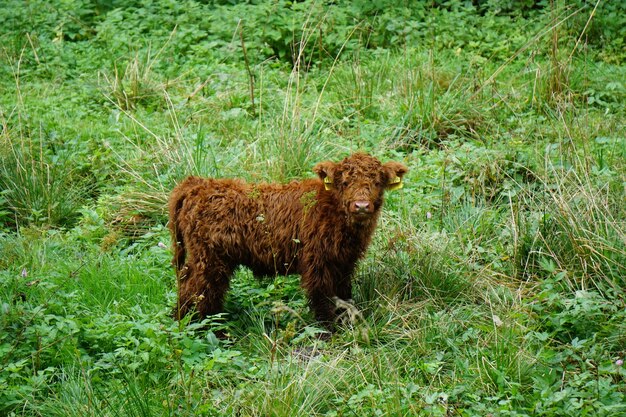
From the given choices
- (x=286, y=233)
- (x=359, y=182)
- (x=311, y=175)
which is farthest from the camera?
(x=311, y=175)

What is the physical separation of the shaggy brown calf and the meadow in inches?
10.3

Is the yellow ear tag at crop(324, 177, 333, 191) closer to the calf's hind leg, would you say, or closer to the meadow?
the meadow

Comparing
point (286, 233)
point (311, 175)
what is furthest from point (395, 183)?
point (311, 175)

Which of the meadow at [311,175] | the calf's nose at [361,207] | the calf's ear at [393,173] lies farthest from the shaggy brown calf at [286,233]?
the meadow at [311,175]

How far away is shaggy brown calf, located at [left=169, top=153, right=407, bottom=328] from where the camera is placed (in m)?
5.96

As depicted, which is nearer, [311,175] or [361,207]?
[361,207]

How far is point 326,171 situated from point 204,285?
1113 millimetres

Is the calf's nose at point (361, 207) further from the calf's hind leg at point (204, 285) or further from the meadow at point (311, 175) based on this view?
the calf's hind leg at point (204, 285)

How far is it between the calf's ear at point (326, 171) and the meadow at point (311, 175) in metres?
0.80

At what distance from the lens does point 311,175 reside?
25.8 ft

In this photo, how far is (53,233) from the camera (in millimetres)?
7461

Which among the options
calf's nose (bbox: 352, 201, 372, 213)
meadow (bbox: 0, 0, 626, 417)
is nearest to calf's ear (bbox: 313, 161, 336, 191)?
calf's nose (bbox: 352, 201, 372, 213)

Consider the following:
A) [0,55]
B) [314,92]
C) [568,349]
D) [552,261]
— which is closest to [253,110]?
[314,92]

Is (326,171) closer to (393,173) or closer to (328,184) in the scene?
(328,184)
